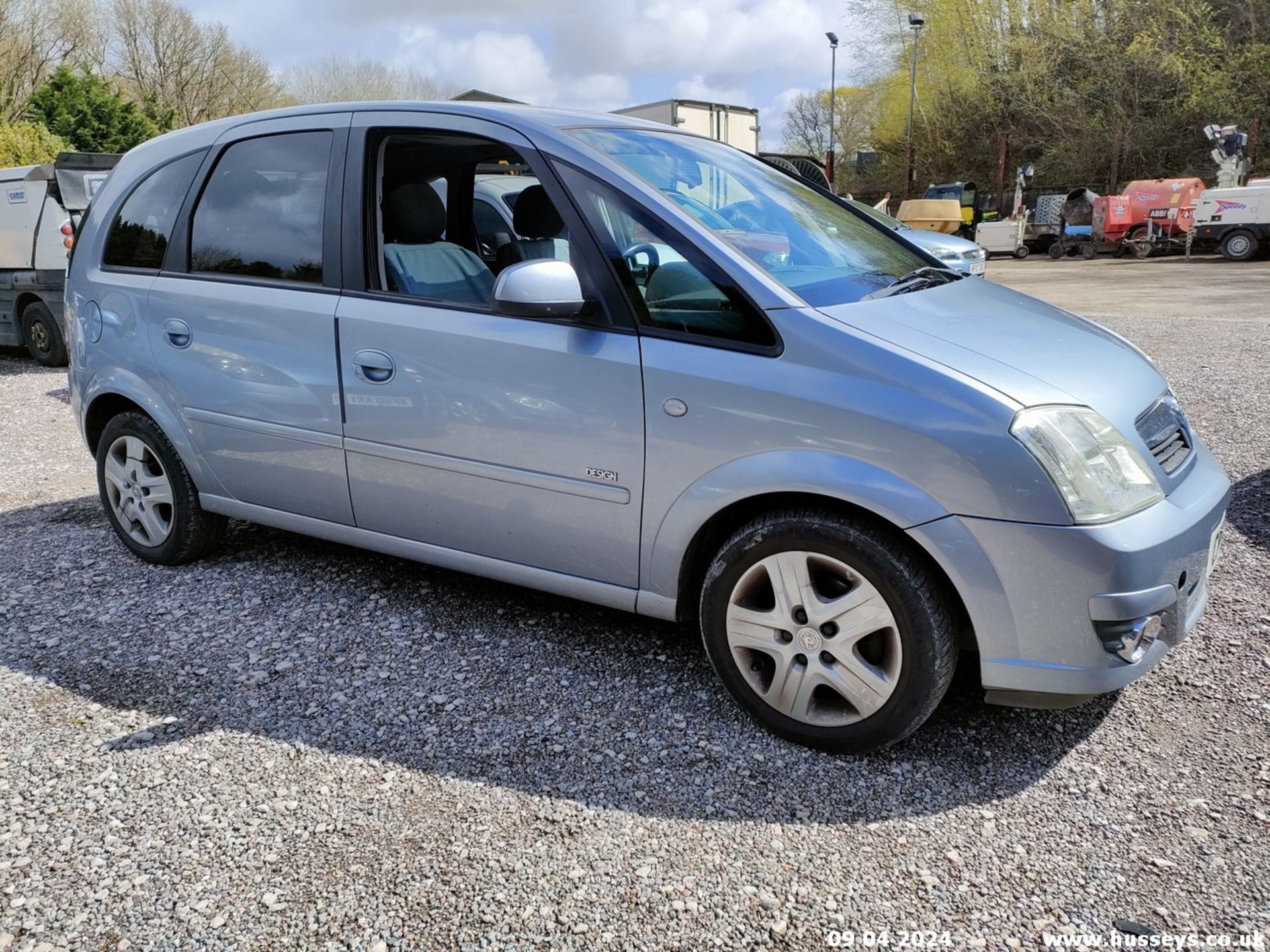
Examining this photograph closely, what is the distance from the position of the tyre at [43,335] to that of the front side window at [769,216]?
8747 mm

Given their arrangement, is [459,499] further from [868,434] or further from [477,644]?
[868,434]

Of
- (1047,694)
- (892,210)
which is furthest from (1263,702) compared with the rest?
(892,210)

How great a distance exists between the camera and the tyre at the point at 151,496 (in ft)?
13.6

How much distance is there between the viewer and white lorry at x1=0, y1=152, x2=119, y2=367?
9.91 m

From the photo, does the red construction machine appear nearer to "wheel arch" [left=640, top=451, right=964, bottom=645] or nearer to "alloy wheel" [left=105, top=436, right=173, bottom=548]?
"wheel arch" [left=640, top=451, right=964, bottom=645]

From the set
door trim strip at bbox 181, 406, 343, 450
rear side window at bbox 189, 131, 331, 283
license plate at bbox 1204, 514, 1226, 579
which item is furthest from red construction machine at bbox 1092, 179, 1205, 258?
door trim strip at bbox 181, 406, 343, 450

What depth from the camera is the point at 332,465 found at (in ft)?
11.7

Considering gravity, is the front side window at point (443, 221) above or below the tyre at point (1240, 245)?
above

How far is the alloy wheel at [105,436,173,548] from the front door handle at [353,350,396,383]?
1.29 m

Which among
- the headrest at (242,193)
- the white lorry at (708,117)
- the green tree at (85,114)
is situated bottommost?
the headrest at (242,193)

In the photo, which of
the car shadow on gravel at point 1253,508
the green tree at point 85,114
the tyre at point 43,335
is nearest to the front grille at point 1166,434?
the car shadow on gravel at point 1253,508

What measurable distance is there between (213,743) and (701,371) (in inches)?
71.6

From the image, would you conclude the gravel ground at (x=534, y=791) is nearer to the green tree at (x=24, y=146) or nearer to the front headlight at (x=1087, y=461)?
the front headlight at (x=1087, y=461)

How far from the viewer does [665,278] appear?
9.73 feet
